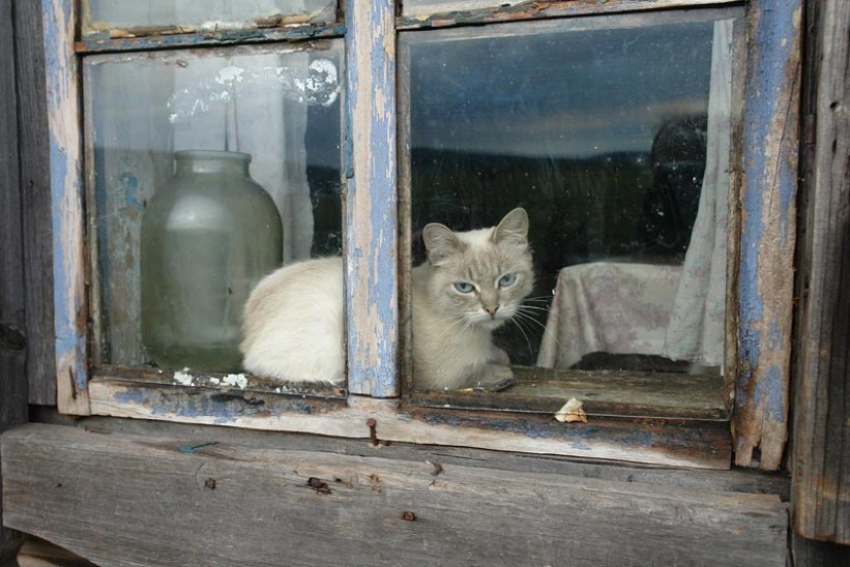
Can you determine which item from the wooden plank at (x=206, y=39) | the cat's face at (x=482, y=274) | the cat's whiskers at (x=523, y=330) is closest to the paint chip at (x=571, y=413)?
the cat's face at (x=482, y=274)

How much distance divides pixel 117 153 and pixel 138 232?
0.84 feet

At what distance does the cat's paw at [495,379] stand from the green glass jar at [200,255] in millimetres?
766

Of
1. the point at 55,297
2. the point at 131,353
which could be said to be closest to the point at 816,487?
the point at 131,353

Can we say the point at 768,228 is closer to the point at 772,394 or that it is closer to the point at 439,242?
the point at 772,394

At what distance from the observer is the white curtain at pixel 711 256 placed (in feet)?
5.74

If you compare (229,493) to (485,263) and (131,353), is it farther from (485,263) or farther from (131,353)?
(485,263)

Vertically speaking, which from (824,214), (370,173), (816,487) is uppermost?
(370,173)

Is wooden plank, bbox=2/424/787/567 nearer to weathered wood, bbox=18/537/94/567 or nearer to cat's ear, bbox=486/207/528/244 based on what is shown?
weathered wood, bbox=18/537/94/567

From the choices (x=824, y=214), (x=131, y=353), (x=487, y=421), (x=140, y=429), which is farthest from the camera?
(x=131, y=353)

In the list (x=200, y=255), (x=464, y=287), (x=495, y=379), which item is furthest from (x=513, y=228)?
(x=200, y=255)

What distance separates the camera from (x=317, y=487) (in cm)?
179

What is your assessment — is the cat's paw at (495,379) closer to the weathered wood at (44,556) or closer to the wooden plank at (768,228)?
the wooden plank at (768,228)

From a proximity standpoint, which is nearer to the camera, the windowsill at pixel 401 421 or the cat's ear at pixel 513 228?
the windowsill at pixel 401 421

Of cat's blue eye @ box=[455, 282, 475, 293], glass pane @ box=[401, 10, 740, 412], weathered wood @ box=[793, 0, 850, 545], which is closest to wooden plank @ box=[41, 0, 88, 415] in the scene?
glass pane @ box=[401, 10, 740, 412]
